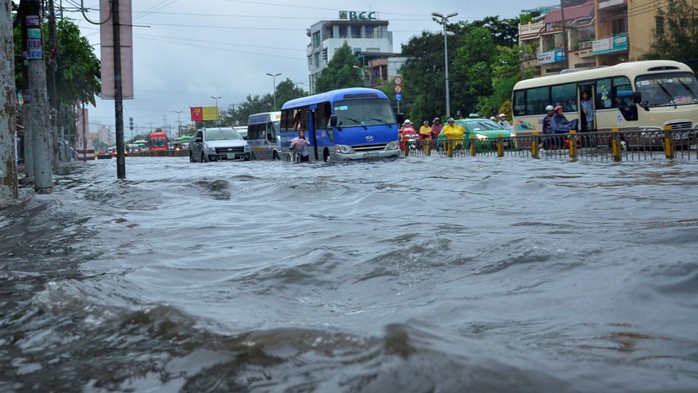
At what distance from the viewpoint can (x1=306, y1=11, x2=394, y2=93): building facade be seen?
130 m

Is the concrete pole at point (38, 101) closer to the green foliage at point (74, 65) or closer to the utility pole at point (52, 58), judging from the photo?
the utility pole at point (52, 58)

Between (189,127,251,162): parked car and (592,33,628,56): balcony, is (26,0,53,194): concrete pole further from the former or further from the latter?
(592,33,628,56): balcony

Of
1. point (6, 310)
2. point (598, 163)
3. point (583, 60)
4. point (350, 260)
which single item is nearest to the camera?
point (6, 310)

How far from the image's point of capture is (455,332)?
371cm

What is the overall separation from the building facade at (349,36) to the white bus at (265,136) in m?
90.3

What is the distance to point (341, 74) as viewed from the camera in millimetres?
84875

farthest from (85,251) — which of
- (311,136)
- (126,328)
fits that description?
(311,136)

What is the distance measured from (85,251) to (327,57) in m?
124

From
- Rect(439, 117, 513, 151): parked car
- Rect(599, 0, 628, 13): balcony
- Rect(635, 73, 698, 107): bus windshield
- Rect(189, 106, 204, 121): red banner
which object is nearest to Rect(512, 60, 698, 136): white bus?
Rect(635, 73, 698, 107): bus windshield

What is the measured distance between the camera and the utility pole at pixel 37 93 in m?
14.2

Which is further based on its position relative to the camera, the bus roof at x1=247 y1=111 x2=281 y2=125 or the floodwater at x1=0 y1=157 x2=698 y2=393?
the bus roof at x1=247 y1=111 x2=281 y2=125

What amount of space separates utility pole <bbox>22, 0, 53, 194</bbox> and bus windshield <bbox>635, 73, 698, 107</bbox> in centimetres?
1623

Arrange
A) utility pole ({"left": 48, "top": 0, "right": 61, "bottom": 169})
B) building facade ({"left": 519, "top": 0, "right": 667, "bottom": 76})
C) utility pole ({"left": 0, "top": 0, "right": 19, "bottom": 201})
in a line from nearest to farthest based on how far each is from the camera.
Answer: utility pole ({"left": 0, "top": 0, "right": 19, "bottom": 201}) < utility pole ({"left": 48, "top": 0, "right": 61, "bottom": 169}) < building facade ({"left": 519, "top": 0, "right": 667, "bottom": 76})

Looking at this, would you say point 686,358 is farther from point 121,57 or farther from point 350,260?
point 121,57
